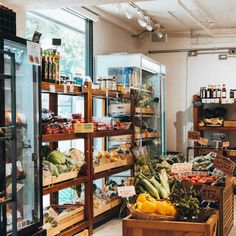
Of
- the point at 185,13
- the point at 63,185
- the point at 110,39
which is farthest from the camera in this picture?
the point at 110,39

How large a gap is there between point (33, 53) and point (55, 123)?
1.48m

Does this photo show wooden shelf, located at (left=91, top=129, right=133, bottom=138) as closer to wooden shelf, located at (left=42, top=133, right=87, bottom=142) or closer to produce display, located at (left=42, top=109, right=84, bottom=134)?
wooden shelf, located at (left=42, top=133, right=87, bottom=142)

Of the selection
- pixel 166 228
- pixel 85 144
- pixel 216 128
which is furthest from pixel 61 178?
pixel 216 128

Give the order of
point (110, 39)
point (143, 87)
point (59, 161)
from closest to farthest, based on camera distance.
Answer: point (59, 161) → point (143, 87) → point (110, 39)

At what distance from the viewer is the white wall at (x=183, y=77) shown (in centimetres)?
918

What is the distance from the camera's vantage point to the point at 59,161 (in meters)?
4.80

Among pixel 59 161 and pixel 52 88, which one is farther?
pixel 59 161

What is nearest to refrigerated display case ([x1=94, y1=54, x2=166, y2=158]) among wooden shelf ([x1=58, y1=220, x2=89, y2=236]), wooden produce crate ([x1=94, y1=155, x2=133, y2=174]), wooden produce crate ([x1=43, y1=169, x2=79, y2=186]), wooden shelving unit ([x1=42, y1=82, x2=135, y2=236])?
wooden produce crate ([x1=94, y1=155, x2=133, y2=174])

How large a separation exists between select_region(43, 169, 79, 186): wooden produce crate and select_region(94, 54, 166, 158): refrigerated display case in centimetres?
175

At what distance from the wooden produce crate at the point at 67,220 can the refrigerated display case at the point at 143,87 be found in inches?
76.3

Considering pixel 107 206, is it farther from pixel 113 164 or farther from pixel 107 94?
pixel 107 94

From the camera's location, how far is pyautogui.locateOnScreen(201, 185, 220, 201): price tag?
4371 mm

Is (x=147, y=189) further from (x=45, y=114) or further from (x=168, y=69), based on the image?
(x=168, y=69)

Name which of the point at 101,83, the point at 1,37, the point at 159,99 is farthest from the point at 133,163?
the point at 1,37
